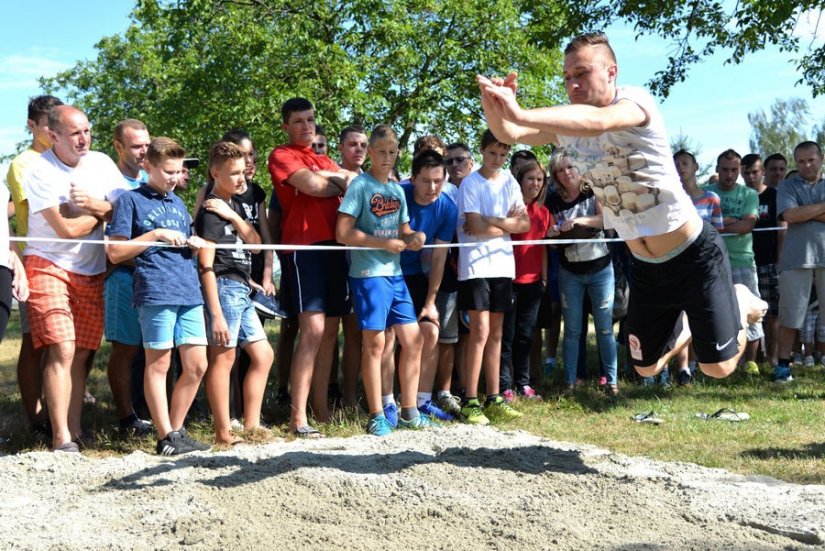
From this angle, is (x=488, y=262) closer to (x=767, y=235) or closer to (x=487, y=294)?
(x=487, y=294)

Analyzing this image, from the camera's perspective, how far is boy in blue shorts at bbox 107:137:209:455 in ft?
19.1

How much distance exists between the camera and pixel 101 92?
35531 mm

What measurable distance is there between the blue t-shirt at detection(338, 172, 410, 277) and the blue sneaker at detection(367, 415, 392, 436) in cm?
102

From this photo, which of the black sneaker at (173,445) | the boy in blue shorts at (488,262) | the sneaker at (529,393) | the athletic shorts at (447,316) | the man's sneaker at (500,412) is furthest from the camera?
the sneaker at (529,393)

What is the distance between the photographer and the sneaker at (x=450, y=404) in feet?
24.1

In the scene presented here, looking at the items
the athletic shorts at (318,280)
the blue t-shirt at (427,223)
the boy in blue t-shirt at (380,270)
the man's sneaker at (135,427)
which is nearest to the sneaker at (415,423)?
the boy in blue t-shirt at (380,270)

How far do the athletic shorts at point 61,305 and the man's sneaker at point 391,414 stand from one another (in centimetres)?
210

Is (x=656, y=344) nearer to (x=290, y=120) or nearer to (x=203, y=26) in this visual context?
(x=290, y=120)

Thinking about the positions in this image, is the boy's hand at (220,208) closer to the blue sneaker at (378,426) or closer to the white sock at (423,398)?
the blue sneaker at (378,426)

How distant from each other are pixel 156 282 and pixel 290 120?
6.07 feet

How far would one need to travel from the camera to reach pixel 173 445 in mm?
5758

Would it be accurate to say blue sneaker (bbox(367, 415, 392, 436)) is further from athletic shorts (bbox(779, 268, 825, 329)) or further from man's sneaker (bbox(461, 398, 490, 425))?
athletic shorts (bbox(779, 268, 825, 329))

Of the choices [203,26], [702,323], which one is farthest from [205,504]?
[203,26]

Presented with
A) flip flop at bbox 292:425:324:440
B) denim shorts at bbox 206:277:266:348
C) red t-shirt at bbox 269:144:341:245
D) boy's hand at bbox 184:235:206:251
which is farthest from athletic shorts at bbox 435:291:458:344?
boy's hand at bbox 184:235:206:251
